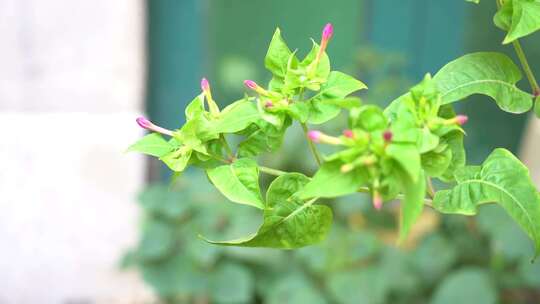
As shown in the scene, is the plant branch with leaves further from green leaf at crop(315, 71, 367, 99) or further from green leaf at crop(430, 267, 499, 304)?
green leaf at crop(430, 267, 499, 304)

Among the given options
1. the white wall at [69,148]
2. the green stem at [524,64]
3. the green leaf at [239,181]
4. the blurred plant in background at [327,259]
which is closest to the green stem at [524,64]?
the green stem at [524,64]

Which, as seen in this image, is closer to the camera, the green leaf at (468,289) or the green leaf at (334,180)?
the green leaf at (334,180)

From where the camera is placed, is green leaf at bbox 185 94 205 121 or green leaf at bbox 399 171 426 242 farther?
green leaf at bbox 185 94 205 121

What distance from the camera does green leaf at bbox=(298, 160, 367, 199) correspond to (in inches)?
20.5

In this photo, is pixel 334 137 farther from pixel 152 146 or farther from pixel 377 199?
pixel 152 146

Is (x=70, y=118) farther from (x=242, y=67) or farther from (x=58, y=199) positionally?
(x=242, y=67)

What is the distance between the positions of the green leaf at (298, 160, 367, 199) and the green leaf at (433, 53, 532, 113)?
165mm

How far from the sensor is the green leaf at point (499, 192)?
63 centimetres

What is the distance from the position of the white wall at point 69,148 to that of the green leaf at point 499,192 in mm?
1804

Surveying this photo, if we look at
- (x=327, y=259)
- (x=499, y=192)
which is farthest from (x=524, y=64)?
(x=327, y=259)

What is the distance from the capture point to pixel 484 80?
0.69m

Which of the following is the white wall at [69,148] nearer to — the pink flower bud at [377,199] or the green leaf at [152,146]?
the green leaf at [152,146]

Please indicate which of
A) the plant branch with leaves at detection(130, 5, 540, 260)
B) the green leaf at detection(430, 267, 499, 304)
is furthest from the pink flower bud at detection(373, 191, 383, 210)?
the green leaf at detection(430, 267, 499, 304)

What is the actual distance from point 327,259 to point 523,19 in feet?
4.93
